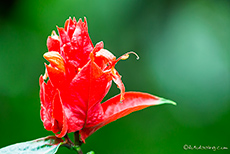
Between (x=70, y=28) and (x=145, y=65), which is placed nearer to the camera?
(x=70, y=28)

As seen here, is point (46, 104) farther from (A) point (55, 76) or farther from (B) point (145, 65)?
(B) point (145, 65)

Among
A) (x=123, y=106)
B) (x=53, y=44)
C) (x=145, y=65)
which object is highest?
(x=53, y=44)

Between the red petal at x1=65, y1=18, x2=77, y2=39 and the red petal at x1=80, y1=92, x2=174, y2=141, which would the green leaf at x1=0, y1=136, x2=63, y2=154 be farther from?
the red petal at x1=65, y1=18, x2=77, y2=39

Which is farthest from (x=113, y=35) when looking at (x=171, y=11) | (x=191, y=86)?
(x=191, y=86)

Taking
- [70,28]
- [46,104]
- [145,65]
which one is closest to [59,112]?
[46,104]

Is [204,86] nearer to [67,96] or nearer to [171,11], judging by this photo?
[171,11]

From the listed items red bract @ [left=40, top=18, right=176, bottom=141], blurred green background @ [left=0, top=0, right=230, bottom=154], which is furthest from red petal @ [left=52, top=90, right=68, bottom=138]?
blurred green background @ [left=0, top=0, right=230, bottom=154]

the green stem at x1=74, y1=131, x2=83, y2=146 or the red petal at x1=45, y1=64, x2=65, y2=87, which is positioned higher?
the red petal at x1=45, y1=64, x2=65, y2=87

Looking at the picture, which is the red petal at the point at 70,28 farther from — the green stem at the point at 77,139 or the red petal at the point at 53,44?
the green stem at the point at 77,139
